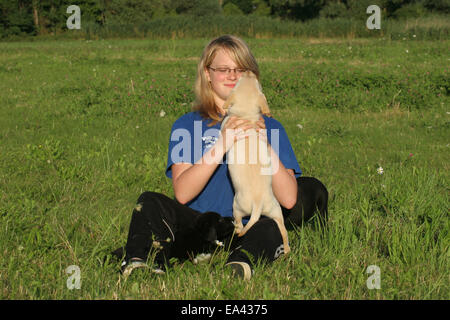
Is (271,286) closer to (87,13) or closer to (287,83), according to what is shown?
(287,83)

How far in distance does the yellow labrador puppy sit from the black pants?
0.13m

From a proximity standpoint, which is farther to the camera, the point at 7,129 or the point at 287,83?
the point at 287,83

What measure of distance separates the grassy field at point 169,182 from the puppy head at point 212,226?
0.50 ft

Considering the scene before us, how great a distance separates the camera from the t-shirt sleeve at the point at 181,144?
302cm

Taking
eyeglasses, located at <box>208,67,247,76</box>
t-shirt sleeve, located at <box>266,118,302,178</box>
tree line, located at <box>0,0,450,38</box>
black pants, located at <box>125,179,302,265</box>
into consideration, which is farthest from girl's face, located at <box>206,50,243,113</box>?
tree line, located at <box>0,0,450,38</box>

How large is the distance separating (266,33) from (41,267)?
74.6 feet

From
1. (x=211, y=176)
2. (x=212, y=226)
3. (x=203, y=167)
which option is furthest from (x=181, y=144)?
(x=212, y=226)

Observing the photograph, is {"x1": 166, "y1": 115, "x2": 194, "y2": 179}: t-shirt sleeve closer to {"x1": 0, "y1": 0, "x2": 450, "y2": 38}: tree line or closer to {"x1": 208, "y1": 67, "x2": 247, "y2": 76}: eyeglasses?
{"x1": 208, "y1": 67, "x2": 247, "y2": 76}: eyeglasses

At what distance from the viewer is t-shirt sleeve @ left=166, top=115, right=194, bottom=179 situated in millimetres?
3018

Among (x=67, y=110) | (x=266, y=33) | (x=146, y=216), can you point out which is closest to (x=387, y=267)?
(x=146, y=216)

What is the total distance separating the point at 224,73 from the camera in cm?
304

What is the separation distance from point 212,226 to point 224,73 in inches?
44.5

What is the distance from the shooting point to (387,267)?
256 cm

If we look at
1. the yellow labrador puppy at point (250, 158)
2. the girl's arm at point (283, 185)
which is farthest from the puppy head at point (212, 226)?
the girl's arm at point (283, 185)
